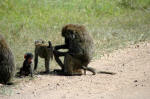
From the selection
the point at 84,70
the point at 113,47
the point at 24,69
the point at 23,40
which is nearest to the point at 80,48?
the point at 84,70

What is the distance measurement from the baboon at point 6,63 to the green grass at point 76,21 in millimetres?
2690

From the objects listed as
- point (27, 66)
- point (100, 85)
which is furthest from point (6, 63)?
point (100, 85)

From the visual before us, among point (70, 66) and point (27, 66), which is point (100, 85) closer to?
point (70, 66)

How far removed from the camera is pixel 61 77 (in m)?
10.3

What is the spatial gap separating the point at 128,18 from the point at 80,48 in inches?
379

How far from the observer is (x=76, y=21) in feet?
60.5

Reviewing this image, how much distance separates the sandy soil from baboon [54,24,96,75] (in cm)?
32

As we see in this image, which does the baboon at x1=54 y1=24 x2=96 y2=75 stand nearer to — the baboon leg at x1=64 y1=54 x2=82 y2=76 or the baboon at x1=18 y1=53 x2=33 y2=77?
the baboon leg at x1=64 y1=54 x2=82 y2=76

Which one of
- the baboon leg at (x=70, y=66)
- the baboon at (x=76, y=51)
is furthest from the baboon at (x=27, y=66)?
the baboon leg at (x=70, y=66)

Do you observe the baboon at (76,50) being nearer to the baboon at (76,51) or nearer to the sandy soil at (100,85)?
the baboon at (76,51)

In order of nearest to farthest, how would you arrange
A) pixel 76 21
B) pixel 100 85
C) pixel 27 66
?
pixel 100 85 < pixel 27 66 < pixel 76 21

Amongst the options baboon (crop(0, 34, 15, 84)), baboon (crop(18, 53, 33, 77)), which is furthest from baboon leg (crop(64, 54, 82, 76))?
baboon (crop(0, 34, 15, 84))

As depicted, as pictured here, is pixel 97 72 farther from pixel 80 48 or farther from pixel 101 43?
pixel 101 43

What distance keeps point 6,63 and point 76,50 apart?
2042 millimetres
